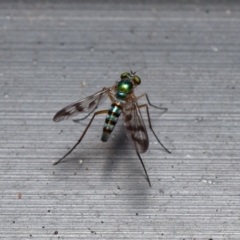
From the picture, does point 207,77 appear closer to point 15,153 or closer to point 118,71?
point 118,71

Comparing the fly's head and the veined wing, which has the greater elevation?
the fly's head

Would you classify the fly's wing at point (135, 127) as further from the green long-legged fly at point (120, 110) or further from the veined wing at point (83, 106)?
the veined wing at point (83, 106)

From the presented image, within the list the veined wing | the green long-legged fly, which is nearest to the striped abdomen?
the green long-legged fly

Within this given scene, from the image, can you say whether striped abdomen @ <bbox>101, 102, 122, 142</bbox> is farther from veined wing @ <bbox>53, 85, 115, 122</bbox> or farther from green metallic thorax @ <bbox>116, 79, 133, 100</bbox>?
veined wing @ <bbox>53, 85, 115, 122</bbox>

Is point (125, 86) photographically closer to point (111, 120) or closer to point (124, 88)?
point (124, 88)

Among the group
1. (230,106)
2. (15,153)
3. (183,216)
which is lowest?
(15,153)

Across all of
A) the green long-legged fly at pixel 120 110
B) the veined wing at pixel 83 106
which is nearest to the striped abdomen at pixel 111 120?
the green long-legged fly at pixel 120 110

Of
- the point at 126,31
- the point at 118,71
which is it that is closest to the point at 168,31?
the point at 126,31
